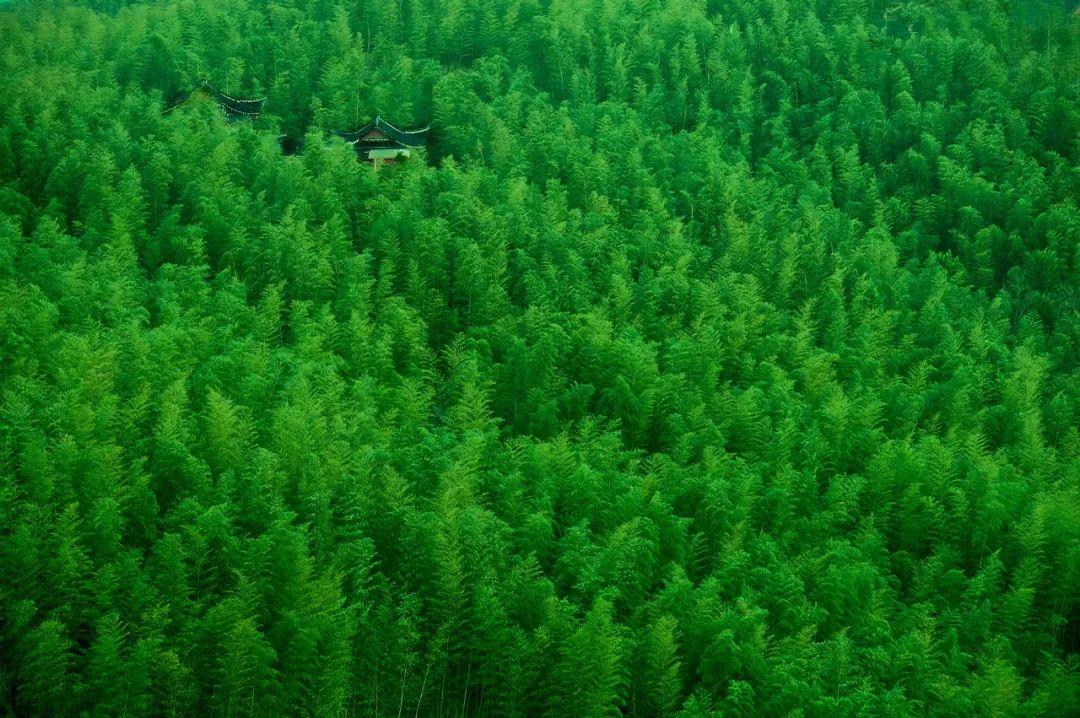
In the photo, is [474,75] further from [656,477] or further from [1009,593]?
[1009,593]

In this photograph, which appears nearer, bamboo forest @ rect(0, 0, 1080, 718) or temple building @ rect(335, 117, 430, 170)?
bamboo forest @ rect(0, 0, 1080, 718)

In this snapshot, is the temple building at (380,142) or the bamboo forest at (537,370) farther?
the temple building at (380,142)

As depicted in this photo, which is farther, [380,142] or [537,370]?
[380,142]

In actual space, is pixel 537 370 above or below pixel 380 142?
above
